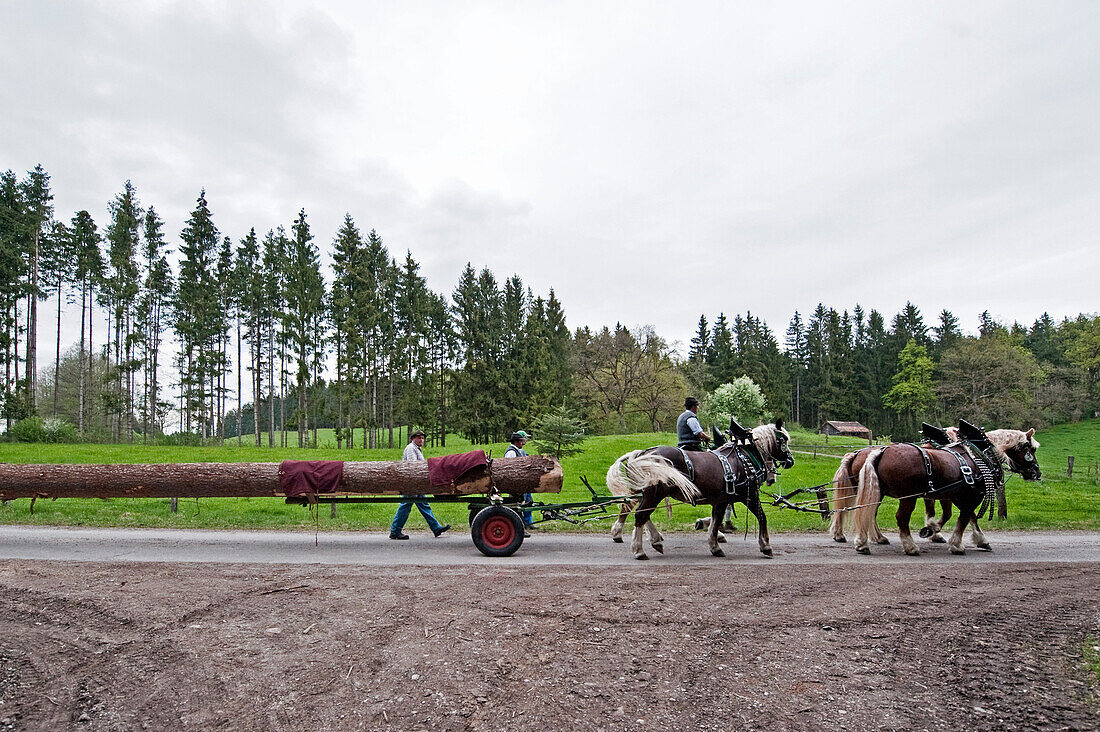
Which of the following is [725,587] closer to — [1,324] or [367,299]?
[367,299]

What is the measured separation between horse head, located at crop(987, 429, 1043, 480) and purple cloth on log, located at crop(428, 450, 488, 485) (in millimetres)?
8431

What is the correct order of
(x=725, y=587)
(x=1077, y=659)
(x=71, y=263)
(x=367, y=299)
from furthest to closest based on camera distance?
(x=367, y=299) < (x=71, y=263) < (x=725, y=587) < (x=1077, y=659)

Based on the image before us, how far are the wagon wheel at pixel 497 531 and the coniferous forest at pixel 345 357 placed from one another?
14.3 metres

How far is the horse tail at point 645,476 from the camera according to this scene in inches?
329

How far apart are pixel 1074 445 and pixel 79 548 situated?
6662 centimetres

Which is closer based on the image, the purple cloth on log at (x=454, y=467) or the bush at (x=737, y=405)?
the purple cloth on log at (x=454, y=467)

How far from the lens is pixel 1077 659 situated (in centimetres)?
455

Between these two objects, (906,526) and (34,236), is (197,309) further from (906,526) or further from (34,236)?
(906,526)

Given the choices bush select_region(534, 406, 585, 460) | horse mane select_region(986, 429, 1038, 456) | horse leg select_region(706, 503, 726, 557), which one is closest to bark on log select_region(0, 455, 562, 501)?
horse leg select_region(706, 503, 726, 557)

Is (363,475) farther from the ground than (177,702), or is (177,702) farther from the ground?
(363,475)

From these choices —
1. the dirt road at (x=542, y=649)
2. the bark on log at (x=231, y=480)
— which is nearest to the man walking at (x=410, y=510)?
the bark on log at (x=231, y=480)

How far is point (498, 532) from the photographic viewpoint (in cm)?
883

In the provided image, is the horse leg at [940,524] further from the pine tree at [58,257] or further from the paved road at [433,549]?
the pine tree at [58,257]

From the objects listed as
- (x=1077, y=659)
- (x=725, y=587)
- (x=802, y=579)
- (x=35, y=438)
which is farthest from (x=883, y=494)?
(x=35, y=438)
